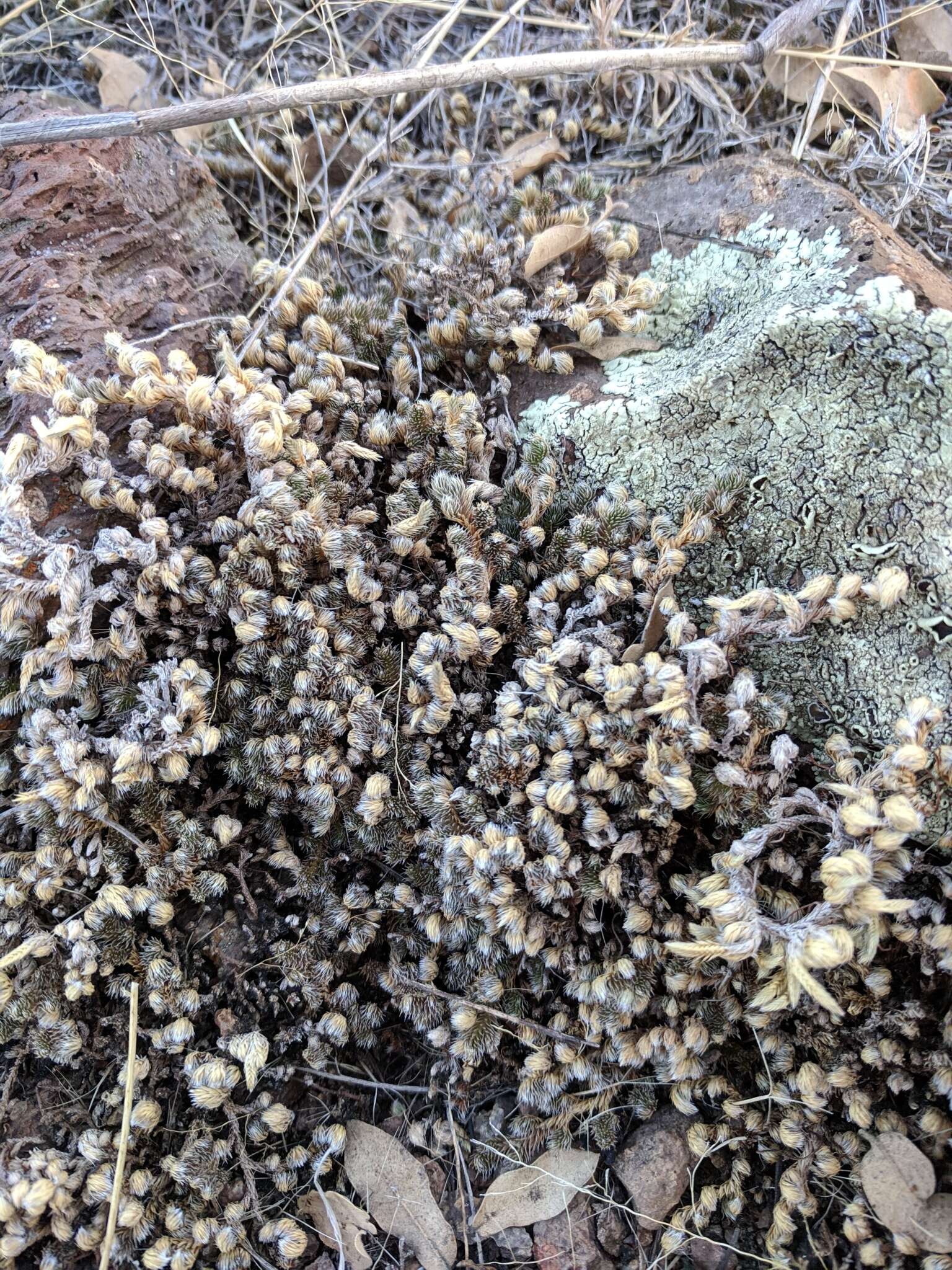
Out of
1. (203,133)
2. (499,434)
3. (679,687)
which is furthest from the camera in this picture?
(203,133)

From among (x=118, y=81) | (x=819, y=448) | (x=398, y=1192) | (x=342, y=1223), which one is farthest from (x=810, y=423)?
(x=118, y=81)

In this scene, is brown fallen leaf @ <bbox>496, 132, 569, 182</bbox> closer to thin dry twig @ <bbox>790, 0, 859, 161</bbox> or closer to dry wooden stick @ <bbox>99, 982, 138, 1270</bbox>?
thin dry twig @ <bbox>790, 0, 859, 161</bbox>

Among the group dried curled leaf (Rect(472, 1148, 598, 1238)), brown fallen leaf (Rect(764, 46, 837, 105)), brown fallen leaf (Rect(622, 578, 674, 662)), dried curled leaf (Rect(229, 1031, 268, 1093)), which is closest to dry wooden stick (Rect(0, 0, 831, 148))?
brown fallen leaf (Rect(764, 46, 837, 105))

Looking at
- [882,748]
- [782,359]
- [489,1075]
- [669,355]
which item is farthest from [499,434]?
[489,1075]

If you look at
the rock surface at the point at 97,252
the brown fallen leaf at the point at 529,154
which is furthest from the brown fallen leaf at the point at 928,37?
the rock surface at the point at 97,252

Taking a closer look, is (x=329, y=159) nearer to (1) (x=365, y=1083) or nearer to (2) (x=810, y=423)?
(2) (x=810, y=423)

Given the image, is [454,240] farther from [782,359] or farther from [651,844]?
[651,844]
